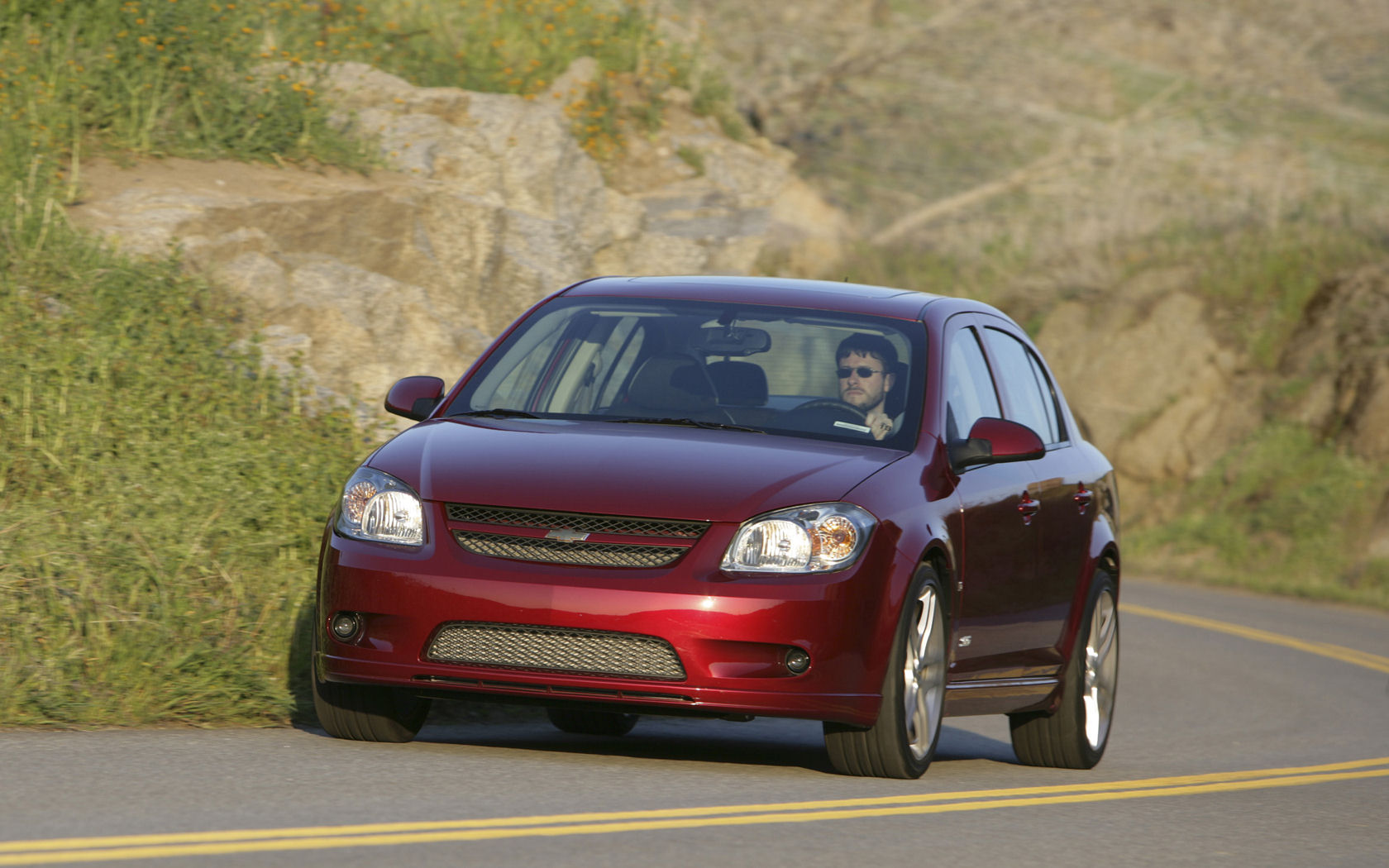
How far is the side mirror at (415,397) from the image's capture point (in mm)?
8523

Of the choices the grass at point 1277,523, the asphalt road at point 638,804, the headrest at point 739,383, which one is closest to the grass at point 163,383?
the asphalt road at point 638,804

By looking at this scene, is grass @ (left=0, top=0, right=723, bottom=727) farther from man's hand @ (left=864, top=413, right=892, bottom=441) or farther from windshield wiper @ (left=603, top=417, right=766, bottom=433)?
man's hand @ (left=864, top=413, right=892, bottom=441)

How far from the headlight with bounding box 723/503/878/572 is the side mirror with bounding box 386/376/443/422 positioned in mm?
1817

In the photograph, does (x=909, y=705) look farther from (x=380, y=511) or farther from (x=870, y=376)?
(x=380, y=511)

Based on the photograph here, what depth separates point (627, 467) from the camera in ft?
24.4

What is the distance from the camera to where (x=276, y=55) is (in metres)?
16.8

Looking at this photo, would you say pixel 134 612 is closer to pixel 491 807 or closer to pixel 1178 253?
pixel 491 807

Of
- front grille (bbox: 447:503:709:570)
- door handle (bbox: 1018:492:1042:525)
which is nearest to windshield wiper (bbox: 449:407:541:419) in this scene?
front grille (bbox: 447:503:709:570)

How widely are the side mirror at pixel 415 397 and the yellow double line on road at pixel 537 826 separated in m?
2.40

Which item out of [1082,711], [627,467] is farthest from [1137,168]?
[627,467]

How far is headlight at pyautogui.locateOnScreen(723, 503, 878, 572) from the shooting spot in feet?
23.7

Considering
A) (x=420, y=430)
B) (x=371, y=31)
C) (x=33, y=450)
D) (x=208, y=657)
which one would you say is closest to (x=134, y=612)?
(x=208, y=657)

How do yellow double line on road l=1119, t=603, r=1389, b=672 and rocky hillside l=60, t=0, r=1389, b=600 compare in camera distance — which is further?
rocky hillside l=60, t=0, r=1389, b=600

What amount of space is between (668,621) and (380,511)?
3.66ft
